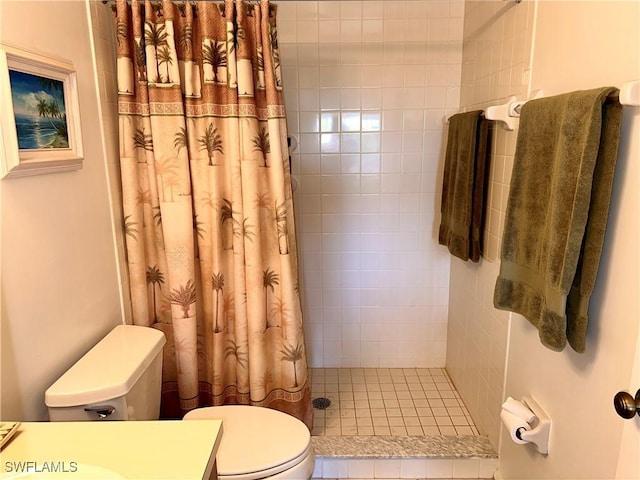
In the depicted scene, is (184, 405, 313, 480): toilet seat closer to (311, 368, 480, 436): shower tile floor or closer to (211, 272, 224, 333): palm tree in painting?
(211, 272, 224, 333): palm tree in painting

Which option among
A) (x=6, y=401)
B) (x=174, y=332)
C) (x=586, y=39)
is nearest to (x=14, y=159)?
(x=6, y=401)

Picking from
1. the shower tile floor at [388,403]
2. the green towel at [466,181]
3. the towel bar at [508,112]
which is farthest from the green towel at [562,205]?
the shower tile floor at [388,403]

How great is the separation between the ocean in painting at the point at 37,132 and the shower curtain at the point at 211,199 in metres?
0.39

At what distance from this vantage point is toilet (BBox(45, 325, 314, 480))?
1.28 m

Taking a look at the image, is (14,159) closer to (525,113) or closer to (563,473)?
(525,113)

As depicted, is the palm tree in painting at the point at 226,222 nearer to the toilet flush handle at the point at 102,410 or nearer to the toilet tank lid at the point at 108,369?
the toilet tank lid at the point at 108,369

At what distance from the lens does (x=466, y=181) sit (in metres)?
2.00

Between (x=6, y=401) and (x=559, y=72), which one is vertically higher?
(x=559, y=72)

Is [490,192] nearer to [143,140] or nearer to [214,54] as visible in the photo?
[214,54]

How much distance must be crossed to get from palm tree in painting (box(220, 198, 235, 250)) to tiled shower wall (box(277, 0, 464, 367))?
0.72 m

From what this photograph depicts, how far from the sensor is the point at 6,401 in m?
1.17

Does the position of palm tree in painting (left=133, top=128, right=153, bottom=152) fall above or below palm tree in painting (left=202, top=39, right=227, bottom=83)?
below

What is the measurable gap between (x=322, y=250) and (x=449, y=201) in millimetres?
791

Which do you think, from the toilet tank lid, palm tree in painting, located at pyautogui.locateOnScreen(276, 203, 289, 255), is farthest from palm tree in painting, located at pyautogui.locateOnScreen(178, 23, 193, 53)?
the toilet tank lid
